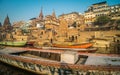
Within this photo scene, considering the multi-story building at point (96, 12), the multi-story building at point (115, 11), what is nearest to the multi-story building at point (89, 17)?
the multi-story building at point (96, 12)

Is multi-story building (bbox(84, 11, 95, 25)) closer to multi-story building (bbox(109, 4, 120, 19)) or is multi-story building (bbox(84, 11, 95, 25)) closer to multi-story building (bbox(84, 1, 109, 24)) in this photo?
multi-story building (bbox(84, 1, 109, 24))

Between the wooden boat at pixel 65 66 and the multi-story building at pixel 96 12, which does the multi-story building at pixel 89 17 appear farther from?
the wooden boat at pixel 65 66

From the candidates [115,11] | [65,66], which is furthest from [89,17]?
[65,66]

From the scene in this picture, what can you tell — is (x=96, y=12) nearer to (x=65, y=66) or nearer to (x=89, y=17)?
(x=89, y=17)

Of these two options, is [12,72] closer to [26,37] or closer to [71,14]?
[26,37]

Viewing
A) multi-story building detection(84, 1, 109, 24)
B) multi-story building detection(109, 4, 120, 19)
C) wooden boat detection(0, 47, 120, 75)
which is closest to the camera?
wooden boat detection(0, 47, 120, 75)

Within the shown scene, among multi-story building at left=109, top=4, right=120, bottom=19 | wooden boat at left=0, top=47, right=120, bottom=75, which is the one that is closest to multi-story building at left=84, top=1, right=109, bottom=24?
multi-story building at left=109, top=4, right=120, bottom=19

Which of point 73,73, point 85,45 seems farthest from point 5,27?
point 73,73

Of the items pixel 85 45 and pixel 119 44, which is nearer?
pixel 85 45

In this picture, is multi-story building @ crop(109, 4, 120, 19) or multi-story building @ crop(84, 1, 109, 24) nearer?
multi-story building @ crop(109, 4, 120, 19)

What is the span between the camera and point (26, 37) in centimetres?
3644

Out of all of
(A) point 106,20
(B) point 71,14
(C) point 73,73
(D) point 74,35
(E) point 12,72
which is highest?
(B) point 71,14

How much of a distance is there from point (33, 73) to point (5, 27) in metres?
54.1

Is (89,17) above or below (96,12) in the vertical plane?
below
